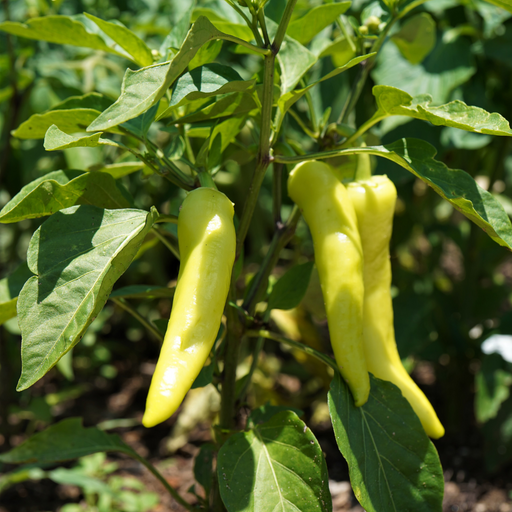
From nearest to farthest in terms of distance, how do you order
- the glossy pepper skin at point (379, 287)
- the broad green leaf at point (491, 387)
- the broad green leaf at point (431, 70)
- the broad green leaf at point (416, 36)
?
the glossy pepper skin at point (379, 287) < the broad green leaf at point (416, 36) < the broad green leaf at point (431, 70) < the broad green leaf at point (491, 387)

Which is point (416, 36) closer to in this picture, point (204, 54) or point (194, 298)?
point (204, 54)

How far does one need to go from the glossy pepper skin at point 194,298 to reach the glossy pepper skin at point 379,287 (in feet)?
0.68

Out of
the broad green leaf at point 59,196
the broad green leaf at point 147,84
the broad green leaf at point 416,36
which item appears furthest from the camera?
the broad green leaf at point 416,36

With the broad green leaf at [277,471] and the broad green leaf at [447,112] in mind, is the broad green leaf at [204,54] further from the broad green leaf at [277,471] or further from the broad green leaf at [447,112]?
the broad green leaf at [277,471]

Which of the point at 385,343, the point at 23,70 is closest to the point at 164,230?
the point at 385,343

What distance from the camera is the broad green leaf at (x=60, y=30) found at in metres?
0.78

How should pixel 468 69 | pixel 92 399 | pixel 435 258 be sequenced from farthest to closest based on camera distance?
pixel 92 399 → pixel 435 258 → pixel 468 69

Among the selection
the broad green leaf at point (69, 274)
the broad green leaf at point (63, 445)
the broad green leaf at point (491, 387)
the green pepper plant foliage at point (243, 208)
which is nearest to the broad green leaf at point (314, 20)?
the green pepper plant foliage at point (243, 208)

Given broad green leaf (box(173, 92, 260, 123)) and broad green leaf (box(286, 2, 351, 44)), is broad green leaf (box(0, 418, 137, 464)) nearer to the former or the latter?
broad green leaf (box(173, 92, 260, 123))

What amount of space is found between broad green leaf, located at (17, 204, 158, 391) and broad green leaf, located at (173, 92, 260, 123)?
145 millimetres

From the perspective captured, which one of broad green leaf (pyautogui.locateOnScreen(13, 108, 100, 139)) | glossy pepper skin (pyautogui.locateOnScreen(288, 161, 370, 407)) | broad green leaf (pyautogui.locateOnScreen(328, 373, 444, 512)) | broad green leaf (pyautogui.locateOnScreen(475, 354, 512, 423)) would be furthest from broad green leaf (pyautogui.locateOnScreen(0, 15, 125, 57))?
broad green leaf (pyautogui.locateOnScreen(475, 354, 512, 423))

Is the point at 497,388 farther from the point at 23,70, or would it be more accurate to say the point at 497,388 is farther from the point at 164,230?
the point at 23,70

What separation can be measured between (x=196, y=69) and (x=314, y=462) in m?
0.50

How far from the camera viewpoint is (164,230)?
32.4 inches
